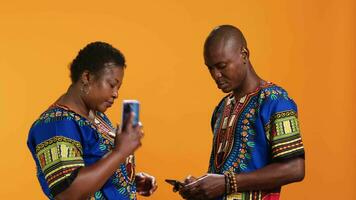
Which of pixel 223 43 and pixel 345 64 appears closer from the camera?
pixel 223 43

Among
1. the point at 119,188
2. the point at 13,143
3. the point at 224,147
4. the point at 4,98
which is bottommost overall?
the point at 119,188

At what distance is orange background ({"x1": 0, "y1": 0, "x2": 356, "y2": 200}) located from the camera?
3.14 metres

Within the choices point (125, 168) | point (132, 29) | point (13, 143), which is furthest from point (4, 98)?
point (125, 168)

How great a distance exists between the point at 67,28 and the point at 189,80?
0.75m

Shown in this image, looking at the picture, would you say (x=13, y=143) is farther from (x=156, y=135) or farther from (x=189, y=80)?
(x=189, y=80)

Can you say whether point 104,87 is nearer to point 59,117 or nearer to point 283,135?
point 59,117

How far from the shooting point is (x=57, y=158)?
1.75 metres

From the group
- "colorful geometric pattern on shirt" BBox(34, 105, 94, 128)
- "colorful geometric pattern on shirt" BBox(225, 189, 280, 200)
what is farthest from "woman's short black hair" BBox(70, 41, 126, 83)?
"colorful geometric pattern on shirt" BBox(225, 189, 280, 200)

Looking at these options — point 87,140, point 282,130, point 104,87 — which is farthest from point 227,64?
point 87,140

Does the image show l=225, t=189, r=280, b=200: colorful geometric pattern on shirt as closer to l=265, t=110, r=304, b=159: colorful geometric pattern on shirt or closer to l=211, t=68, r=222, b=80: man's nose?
l=265, t=110, r=304, b=159: colorful geometric pattern on shirt

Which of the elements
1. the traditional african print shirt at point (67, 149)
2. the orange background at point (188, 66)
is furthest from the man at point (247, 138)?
the orange background at point (188, 66)

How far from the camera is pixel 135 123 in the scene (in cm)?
182

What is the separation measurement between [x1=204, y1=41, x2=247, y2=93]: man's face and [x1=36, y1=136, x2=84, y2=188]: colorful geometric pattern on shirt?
64cm

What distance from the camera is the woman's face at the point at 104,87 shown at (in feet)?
6.24
